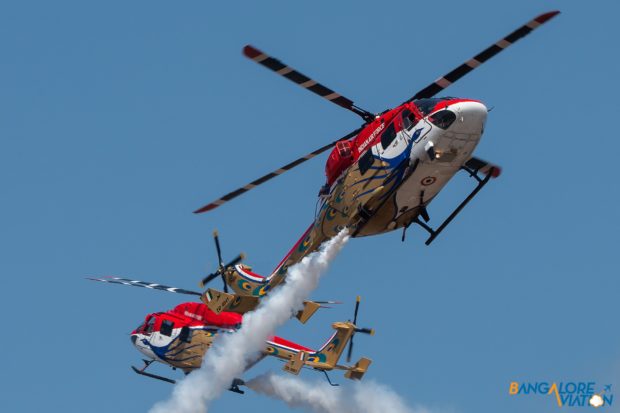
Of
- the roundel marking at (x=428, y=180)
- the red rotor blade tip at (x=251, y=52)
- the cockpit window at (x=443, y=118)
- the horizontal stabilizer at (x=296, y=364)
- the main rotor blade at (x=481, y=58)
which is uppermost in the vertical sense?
the main rotor blade at (x=481, y=58)

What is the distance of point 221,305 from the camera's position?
161ft

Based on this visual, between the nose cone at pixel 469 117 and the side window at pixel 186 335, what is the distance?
21.0m

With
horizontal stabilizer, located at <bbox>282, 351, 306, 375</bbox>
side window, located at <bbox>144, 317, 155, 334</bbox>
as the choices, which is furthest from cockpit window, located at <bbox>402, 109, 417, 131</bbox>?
side window, located at <bbox>144, 317, 155, 334</bbox>

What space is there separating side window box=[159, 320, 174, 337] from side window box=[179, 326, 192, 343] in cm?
68

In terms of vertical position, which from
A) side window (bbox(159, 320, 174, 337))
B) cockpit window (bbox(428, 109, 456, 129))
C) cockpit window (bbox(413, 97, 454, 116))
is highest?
cockpit window (bbox(413, 97, 454, 116))

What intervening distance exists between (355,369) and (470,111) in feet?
52.2

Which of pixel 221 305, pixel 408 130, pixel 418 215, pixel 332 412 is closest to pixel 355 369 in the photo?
pixel 332 412

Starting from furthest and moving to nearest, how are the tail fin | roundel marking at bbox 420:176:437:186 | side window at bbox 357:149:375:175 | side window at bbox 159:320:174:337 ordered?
side window at bbox 159:320:174:337 → the tail fin → side window at bbox 357:149:375:175 → roundel marking at bbox 420:176:437:186

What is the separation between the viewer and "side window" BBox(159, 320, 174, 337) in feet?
190

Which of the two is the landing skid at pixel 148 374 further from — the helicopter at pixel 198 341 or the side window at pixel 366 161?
the side window at pixel 366 161

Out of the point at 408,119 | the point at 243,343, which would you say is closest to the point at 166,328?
the point at 243,343

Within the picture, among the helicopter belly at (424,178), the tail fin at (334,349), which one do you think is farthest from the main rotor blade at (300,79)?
the tail fin at (334,349)

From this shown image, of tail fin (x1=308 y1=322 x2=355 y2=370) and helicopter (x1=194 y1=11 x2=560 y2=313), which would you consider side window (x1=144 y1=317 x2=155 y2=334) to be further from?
helicopter (x1=194 y1=11 x2=560 y2=313)

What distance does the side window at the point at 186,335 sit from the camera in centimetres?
5734
